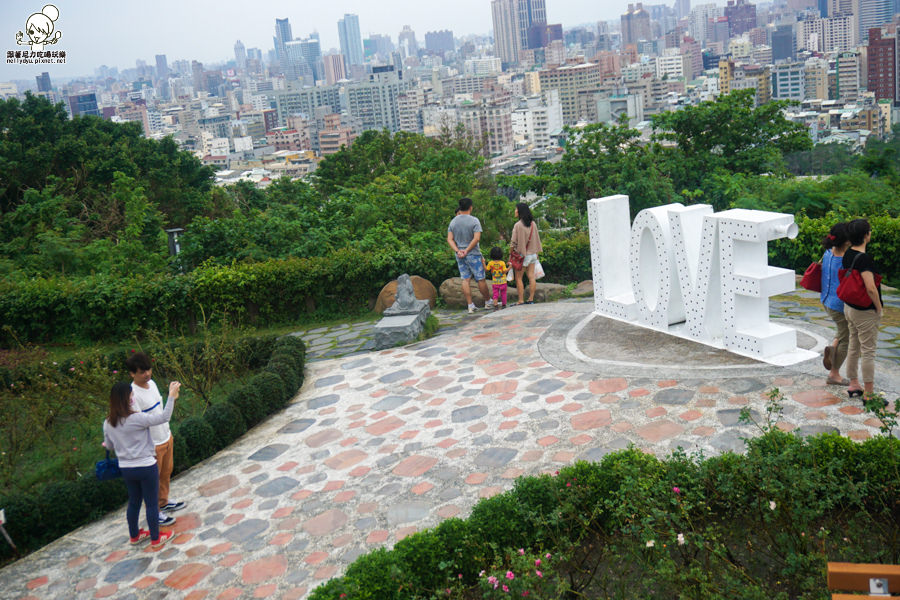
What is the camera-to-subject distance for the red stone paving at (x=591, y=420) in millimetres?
6542

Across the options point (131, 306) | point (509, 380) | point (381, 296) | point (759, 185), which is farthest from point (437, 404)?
point (759, 185)

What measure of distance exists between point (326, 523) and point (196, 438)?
6.74ft

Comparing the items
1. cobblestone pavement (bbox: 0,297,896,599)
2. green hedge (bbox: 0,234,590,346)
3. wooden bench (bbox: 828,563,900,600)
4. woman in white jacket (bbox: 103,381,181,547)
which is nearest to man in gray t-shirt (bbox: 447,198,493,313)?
green hedge (bbox: 0,234,590,346)

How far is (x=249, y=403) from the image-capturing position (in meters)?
7.83

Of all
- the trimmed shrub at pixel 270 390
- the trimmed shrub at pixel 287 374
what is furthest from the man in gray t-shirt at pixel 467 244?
the trimmed shrub at pixel 270 390

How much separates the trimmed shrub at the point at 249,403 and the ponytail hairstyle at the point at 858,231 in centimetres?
565

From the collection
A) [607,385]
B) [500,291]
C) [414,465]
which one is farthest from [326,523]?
[500,291]

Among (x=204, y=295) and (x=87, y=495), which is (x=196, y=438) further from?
(x=204, y=295)

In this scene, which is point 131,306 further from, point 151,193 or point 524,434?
point 151,193

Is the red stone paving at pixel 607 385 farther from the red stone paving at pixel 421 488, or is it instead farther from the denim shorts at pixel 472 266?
the denim shorts at pixel 472 266

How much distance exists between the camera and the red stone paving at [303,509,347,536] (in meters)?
5.60

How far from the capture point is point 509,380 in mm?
7996

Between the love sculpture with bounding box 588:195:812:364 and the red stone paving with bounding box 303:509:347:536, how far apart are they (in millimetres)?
4106

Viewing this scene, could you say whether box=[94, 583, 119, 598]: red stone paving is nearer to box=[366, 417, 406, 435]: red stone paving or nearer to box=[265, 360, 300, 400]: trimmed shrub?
box=[366, 417, 406, 435]: red stone paving
